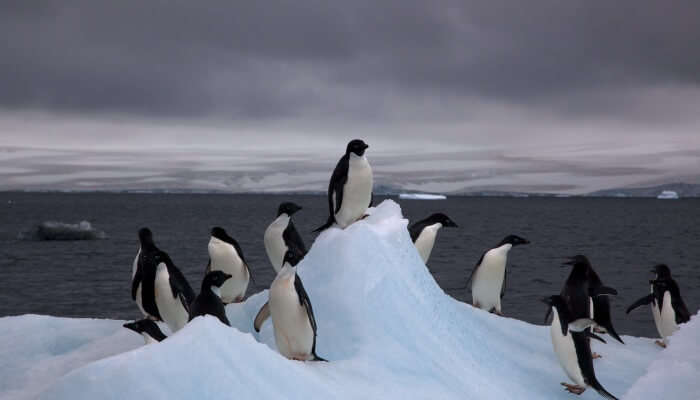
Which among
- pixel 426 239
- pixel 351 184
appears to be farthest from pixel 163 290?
pixel 426 239

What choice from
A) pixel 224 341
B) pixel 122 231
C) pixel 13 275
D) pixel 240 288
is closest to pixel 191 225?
pixel 122 231

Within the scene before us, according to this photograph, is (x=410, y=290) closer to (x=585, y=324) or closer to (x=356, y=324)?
(x=356, y=324)

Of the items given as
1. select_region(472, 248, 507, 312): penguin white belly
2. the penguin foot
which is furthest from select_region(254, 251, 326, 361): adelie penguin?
select_region(472, 248, 507, 312): penguin white belly

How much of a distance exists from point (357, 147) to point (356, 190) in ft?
1.65

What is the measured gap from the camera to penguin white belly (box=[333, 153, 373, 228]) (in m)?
7.83

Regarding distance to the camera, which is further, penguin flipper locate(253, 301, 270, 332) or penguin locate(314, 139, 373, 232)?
penguin locate(314, 139, 373, 232)

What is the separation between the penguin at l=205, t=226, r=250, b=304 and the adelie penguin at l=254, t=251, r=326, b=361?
3747 mm

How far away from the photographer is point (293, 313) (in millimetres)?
6027

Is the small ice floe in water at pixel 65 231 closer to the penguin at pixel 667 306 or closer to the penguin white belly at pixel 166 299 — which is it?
the penguin white belly at pixel 166 299

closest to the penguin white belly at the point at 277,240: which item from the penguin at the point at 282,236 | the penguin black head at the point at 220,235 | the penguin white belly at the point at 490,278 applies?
the penguin at the point at 282,236

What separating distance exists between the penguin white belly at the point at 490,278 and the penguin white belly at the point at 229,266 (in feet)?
12.0

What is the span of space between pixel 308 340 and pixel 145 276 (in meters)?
3.14

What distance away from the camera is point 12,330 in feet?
30.3

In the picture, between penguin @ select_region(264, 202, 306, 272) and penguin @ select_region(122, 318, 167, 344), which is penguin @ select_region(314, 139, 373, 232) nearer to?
penguin @ select_region(264, 202, 306, 272)
